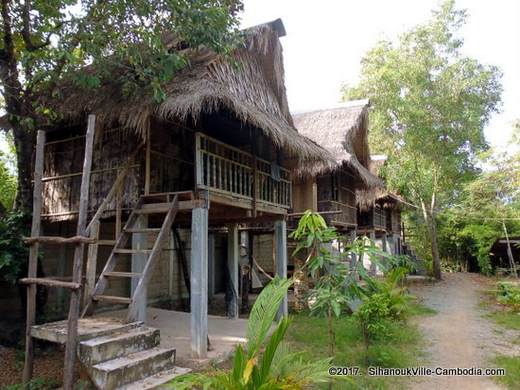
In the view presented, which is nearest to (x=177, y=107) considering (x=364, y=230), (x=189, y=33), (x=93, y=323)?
(x=189, y=33)

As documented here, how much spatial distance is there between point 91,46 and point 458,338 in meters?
7.80

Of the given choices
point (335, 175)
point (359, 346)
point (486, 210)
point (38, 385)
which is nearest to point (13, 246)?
point (38, 385)

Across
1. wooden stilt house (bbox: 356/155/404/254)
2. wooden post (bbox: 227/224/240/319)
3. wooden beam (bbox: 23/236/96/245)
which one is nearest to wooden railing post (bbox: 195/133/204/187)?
wooden beam (bbox: 23/236/96/245)

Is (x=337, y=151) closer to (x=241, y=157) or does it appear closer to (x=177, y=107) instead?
(x=241, y=157)

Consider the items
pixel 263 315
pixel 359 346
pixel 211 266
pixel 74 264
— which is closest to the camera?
pixel 263 315

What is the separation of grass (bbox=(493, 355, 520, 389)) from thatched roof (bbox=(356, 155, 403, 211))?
882 cm

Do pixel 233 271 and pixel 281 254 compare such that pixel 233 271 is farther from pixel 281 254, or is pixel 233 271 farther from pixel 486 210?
pixel 486 210

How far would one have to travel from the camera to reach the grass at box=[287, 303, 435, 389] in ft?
16.4

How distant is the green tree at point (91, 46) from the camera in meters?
5.51

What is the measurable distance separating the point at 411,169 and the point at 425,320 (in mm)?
7455

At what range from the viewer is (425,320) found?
9.13 metres

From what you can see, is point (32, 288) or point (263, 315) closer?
point (263, 315)

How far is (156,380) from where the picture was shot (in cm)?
413

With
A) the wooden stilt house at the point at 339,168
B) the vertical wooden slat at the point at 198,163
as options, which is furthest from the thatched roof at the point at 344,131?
the vertical wooden slat at the point at 198,163
